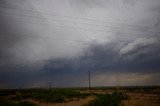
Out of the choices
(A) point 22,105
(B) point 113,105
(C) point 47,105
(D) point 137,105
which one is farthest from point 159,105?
(A) point 22,105

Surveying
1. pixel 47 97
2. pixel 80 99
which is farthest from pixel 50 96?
pixel 80 99

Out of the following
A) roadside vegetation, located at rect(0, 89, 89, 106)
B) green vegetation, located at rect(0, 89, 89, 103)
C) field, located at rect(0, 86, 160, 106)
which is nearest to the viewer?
field, located at rect(0, 86, 160, 106)

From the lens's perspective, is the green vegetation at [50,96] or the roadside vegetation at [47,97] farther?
the green vegetation at [50,96]

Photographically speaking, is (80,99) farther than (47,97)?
No

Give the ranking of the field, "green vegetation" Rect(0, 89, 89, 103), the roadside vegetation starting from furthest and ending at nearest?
"green vegetation" Rect(0, 89, 89, 103)
the roadside vegetation
the field

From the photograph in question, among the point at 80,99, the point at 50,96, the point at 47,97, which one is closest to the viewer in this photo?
the point at 80,99

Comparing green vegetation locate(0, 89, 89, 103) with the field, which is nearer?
the field

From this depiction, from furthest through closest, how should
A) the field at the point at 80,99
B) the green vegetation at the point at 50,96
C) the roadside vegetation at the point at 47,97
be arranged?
the green vegetation at the point at 50,96, the roadside vegetation at the point at 47,97, the field at the point at 80,99

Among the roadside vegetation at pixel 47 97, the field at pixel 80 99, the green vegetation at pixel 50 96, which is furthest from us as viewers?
the green vegetation at pixel 50 96

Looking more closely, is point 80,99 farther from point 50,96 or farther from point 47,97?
point 50,96

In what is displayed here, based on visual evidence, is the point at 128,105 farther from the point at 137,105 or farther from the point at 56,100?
the point at 56,100

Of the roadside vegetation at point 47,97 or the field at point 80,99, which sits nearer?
the field at point 80,99

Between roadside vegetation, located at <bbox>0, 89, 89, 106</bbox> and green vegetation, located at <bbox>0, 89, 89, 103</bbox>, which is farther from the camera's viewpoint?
green vegetation, located at <bbox>0, 89, 89, 103</bbox>

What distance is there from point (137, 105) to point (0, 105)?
65.9ft
